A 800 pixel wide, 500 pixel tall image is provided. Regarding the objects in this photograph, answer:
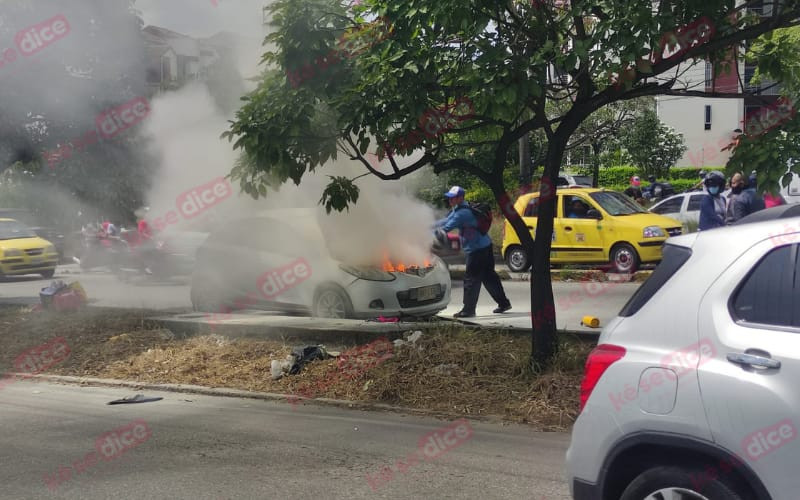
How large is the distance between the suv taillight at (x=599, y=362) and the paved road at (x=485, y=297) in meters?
5.30

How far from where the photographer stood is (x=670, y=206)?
60.4ft

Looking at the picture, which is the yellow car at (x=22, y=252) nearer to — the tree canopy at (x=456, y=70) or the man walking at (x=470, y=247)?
the man walking at (x=470, y=247)

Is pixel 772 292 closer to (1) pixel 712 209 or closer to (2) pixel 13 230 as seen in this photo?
(1) pixel 712 209

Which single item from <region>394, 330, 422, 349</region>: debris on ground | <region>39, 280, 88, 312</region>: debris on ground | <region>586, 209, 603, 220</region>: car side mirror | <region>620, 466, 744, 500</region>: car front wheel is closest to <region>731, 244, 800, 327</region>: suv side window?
<region>620, 466, 744, 500</region>: car front wheel

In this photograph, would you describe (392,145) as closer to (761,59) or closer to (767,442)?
(761,59)

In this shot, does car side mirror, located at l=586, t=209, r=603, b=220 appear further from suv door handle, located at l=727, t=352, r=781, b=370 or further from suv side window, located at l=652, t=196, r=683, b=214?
suv door handle, located at l=727, t=352, r=781, b=370

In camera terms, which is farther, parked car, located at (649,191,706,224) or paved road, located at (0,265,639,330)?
parked car, located at (649,191,706,224)

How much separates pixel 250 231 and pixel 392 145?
4.62 metres

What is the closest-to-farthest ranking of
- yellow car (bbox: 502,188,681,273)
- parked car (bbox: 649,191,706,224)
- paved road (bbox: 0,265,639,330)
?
paved road (bbox: 0,265,639,330)
yellow car (bbox: 502,188,681,273)
parked car (bbox: 649,191,706,224)

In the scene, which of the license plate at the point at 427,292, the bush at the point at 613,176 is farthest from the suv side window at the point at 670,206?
the bush at the point at 613,176

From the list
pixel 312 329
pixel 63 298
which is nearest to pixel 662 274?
pixel 312 329

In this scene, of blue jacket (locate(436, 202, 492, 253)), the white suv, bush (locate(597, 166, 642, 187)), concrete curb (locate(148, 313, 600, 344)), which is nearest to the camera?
the white suv

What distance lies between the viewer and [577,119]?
22.0 feet

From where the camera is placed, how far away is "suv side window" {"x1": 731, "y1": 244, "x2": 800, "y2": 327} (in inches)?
117
